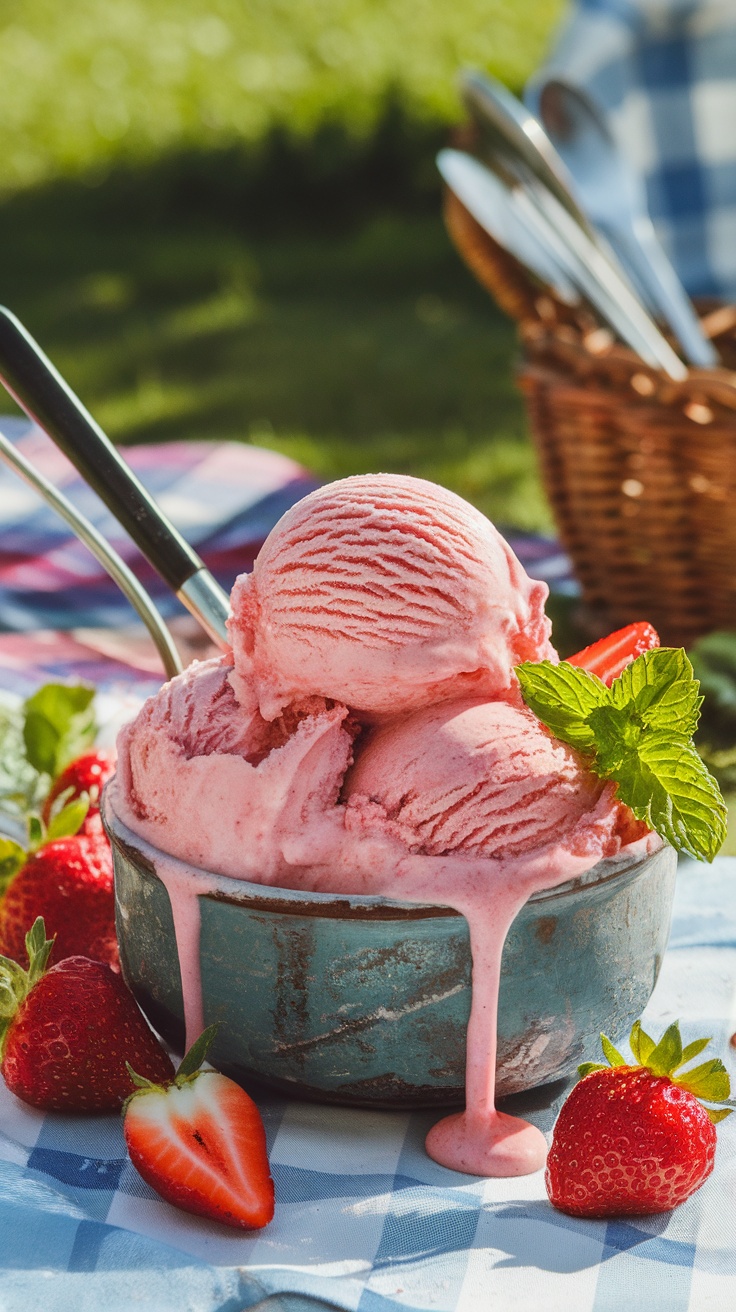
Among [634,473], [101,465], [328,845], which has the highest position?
[101,465]

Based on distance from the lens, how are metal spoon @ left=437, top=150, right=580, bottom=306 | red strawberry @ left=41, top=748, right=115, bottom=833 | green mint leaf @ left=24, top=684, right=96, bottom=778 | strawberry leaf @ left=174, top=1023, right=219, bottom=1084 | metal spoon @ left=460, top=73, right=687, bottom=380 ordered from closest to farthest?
1. strawberry leaf @ left=174, top=1023, right=219, bottom=1084
2. red strawberry @ left=41, top=748, right=115, bottom=833
3. green mint leaf @ left=24, top=684, right=96, bottom=778
4. metal spoon @ left=460, top=73, right=687, bottom=380
5. metal spoon @ left=437, top=150, right=580, bottom=306

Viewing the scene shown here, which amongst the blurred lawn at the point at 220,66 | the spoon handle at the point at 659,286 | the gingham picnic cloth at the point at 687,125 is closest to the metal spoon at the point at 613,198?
the spoon handle at the point at 659,286

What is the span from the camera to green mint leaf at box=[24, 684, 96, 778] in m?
1.39

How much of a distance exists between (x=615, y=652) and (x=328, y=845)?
28cm

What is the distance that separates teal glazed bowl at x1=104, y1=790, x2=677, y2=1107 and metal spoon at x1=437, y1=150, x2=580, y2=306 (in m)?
1.46

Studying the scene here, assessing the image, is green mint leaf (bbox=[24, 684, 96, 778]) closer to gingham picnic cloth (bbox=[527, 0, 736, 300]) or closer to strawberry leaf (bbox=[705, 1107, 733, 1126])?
strawberry leaf (bbox=[705, 1107, 733, 1126])

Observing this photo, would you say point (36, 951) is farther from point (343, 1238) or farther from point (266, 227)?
point (266, 227)

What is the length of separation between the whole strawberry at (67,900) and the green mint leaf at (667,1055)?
0.48 meters

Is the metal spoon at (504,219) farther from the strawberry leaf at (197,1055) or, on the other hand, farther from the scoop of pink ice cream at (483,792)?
the strawberry leaf at (197,1055)

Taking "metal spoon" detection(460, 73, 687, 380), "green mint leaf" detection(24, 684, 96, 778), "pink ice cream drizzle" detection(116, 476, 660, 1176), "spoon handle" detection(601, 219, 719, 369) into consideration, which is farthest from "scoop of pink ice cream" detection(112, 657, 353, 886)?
"spoon handle" detection(601, 219, 719, 369)

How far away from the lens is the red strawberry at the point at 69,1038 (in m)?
0.98

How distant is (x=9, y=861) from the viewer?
125 centimetres

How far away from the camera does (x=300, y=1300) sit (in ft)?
2.71

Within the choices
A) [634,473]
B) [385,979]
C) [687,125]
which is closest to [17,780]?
[385,979]
